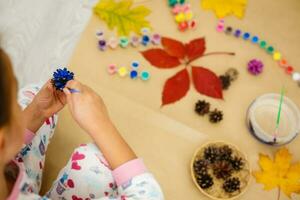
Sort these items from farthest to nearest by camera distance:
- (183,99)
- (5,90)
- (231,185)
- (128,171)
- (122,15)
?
1. (122,15)
2. (183,99)
3. (231,185)
4. (128,171)
5. (5,90)

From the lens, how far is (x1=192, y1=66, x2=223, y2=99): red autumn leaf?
110cm

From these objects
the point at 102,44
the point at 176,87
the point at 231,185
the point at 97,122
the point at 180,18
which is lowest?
the point at 231,185

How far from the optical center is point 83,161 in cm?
84

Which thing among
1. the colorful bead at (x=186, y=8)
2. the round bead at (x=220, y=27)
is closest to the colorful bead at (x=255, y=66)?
the round bead at (x=220, y=27)

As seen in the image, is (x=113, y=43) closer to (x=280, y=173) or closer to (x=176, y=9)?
(x=176, y=9)

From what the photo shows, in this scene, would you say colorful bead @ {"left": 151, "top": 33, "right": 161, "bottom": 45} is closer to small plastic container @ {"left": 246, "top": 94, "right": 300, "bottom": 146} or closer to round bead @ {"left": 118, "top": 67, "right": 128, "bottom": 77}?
round bead @ {"left": 118, "top": 67, "right": 128, "bottom": 77}

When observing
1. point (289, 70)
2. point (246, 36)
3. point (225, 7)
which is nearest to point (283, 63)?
point (289, 70)

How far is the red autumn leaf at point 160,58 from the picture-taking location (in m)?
1.13

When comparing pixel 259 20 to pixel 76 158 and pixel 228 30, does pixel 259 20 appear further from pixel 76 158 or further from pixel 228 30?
pixel 76 158

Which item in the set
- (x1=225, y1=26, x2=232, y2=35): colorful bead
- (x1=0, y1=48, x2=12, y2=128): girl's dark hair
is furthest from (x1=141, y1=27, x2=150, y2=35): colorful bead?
(x1=0, y1=48, x2=12, y2=128): girl's dark hair

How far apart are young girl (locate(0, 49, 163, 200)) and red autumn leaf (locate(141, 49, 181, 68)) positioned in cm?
34

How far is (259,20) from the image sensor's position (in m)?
1.21

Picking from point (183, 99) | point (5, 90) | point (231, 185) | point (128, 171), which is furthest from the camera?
point (183, 99)

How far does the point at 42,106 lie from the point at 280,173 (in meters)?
0.58
